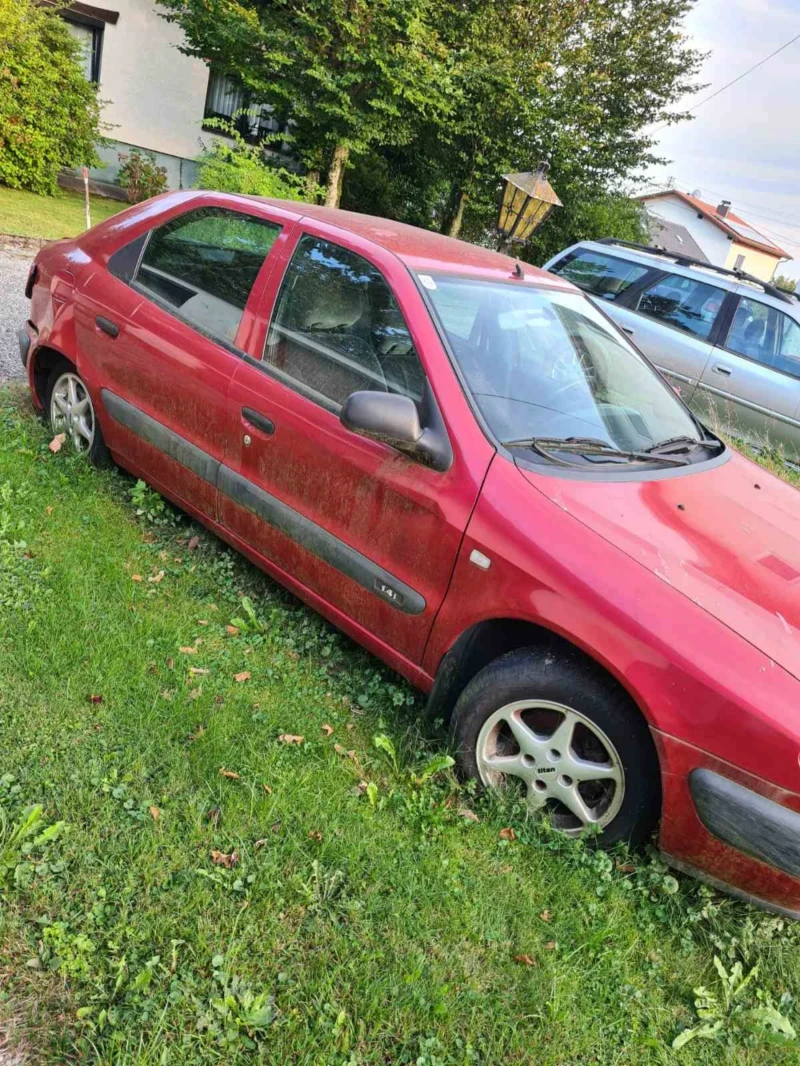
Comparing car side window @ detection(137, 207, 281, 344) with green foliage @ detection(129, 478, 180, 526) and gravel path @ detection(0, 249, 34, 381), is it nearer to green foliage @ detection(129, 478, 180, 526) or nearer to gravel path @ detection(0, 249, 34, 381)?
green foliage @ detection(129, 478, 180, 526)

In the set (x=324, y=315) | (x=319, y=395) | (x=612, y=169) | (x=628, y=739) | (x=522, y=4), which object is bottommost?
(x=628, y=739)

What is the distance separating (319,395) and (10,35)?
511 inches

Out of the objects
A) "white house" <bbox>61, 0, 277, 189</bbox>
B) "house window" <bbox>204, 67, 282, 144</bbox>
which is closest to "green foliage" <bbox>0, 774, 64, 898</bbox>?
"white house" <bbox>61, 0, 277, 189</bbox>

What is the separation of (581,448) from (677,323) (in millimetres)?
5449

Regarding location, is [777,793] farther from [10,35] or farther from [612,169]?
[612,169]

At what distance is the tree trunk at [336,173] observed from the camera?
15.4 m

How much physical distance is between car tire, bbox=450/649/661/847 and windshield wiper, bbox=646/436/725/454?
1.07m

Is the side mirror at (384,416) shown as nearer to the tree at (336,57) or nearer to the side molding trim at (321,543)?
the side molding trim at (321,543)

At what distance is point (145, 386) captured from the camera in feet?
11.5

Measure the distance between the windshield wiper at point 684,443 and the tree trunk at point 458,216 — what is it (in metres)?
17.0

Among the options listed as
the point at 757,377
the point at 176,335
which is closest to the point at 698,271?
the point at 757,377

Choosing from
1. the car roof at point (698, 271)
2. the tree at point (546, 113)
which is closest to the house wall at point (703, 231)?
the tree at point (546, 113)

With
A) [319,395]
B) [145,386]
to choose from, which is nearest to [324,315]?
[319,395]

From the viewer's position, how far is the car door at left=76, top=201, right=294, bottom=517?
10.6 ft
